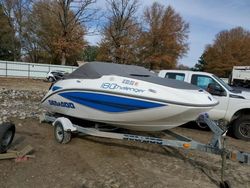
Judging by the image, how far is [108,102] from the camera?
224 inches

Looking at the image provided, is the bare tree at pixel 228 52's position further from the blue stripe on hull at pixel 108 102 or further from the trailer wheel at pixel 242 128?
the blue stripe on hull at pixel 108 102

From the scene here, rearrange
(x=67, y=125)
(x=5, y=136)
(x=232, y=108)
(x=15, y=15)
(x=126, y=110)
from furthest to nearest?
(x=15, y=15), (x=232, y=108), (x=67, y=125), (x=126, y=110), (x=5, y=136)

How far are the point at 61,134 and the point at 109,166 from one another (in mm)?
1677

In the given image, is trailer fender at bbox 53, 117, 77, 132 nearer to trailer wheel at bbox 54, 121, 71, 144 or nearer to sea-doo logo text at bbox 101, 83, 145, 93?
trailer wheel at bbox 54, 121, 71, 144

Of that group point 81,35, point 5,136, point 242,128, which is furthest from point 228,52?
point 5,136

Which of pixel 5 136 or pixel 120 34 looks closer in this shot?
pixel 5 136

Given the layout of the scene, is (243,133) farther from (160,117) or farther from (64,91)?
(64,91)

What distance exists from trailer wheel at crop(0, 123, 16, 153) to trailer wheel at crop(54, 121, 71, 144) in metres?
1.06

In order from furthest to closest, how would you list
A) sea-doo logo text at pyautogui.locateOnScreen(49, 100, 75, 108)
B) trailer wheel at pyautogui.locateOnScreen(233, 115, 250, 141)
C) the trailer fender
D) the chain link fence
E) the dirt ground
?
the chain link fence
trailer wheel at pyautogui.locateOnScreen(233, 115, 250, 141)
sea-doo logo text at pyautogui.locateOnScreen(49, 100, 75, 108)
the trailer fender
the dirt ground

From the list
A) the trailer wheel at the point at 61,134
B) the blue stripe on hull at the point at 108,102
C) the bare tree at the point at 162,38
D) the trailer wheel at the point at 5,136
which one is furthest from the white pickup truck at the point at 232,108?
the bare tree at the point at 162,38

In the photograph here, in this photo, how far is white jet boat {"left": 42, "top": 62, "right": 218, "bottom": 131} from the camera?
5.16 metres

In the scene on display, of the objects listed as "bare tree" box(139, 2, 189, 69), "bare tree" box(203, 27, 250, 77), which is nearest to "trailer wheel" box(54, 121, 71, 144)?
"bare tree" box(139, 2, 189, 69)

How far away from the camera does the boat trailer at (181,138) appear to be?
454 cm

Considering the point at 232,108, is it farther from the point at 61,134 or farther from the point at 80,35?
the point at 80,35
